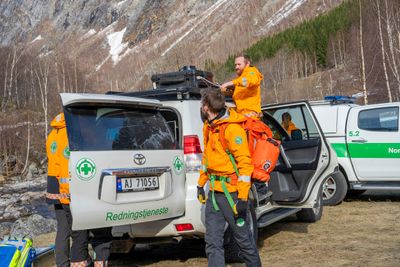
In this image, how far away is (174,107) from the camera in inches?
218

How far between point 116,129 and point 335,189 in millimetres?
5989

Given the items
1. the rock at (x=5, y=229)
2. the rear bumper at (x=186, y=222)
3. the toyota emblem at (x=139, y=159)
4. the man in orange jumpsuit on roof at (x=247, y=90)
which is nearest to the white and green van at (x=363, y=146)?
the man in orange jumpsuit on roof at (x=247, y=90)

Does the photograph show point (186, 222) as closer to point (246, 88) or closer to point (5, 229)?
point (246, 88)

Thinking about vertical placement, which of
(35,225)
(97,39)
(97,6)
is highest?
(97,6)

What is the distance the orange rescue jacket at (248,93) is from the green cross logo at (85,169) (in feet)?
7.00

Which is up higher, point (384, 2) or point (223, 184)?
point (384, 2)

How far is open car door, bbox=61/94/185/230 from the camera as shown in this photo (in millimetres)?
4527

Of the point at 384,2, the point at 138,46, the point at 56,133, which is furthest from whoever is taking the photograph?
the point at 138,46

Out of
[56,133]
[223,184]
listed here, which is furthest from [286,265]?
[56,133]

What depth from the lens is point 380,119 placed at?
382 inches

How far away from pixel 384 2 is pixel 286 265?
22670 millimetres

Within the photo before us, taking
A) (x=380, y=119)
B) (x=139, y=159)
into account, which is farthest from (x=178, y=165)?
(x=380, y=119)

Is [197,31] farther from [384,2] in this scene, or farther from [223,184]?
[223,184]

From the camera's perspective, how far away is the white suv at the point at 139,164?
14.9ft
